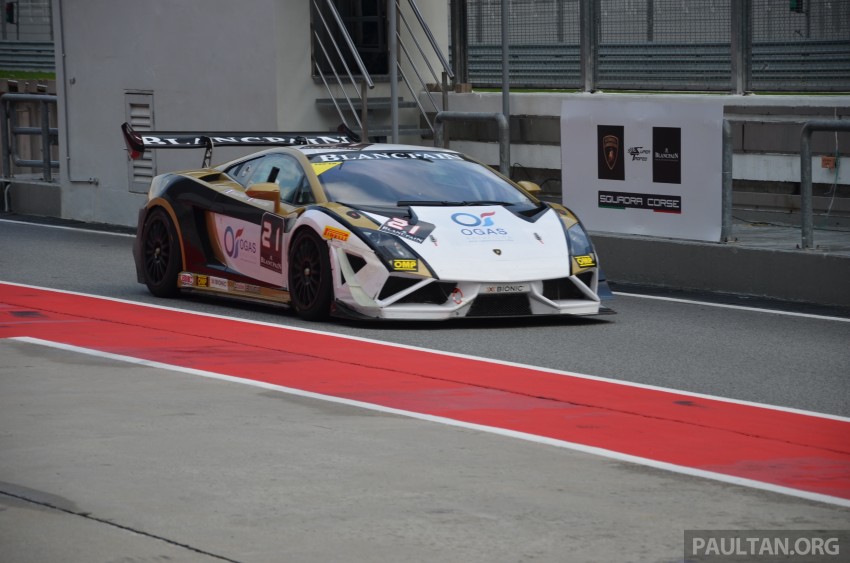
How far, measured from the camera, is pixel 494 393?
852 centimetres

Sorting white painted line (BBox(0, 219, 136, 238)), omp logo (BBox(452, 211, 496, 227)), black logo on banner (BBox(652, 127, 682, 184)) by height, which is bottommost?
white painted line (BBox(0, 219, 136, 238))

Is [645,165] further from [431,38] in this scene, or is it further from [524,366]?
[431,38]

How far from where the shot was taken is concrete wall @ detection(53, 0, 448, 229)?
18781 millimetres

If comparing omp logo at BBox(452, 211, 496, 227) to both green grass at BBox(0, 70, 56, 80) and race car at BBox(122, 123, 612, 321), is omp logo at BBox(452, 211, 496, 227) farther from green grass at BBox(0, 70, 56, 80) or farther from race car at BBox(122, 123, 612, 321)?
green grass at BBox(0, 70, 56, 80)

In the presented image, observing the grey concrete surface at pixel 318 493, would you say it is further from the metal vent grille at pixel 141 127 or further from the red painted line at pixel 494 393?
the metal vent grille at pixel 141 127

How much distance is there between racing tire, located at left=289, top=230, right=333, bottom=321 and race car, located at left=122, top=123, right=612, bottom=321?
11 mm

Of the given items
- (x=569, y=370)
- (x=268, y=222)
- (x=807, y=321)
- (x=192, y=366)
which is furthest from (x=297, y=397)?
(x=807, y=321)

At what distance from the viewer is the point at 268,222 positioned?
1174 cm

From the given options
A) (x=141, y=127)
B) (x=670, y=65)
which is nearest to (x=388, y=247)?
(x=670, y=65)

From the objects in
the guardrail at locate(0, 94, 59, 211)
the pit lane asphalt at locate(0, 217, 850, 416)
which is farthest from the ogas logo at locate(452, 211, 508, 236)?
the guardrail at locate(0, 94, 59, 211)

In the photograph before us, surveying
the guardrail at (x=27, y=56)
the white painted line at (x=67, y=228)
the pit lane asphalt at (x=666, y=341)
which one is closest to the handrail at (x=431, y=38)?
the white painted line at (x=67, y=228)

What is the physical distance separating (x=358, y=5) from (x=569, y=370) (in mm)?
11962

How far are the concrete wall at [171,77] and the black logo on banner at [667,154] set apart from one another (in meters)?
5.93

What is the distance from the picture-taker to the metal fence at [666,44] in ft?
55.2
